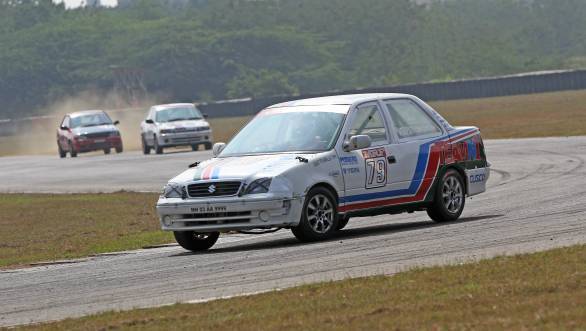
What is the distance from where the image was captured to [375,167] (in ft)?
48.9

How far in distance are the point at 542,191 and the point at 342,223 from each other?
161 inches

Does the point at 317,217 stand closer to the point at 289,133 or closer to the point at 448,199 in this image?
the point at 289,133

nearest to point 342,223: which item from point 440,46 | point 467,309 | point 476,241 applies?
point 476,241

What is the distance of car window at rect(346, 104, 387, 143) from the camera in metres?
15.1

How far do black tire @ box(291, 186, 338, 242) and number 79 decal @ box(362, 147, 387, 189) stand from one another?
2.04 feet

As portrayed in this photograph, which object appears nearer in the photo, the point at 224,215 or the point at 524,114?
the point at 224,215

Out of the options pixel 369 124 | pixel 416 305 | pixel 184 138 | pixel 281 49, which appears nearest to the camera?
pixel 416 305

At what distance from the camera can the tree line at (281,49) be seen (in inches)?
4498

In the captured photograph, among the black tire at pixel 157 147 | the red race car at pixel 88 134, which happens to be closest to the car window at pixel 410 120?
the black tire at pixel 157 147

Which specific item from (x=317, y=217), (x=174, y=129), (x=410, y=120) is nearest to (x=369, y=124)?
(x=410, y=120)

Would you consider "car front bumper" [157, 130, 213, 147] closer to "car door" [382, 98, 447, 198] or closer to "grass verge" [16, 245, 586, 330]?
"car door" [382, 98, 447, 198]

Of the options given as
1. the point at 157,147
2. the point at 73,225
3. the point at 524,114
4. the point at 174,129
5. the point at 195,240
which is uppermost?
the point at 195,240

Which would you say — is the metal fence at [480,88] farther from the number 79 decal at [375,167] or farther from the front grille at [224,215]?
the front grille at [224,215]

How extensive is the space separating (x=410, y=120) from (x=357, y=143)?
127cm
